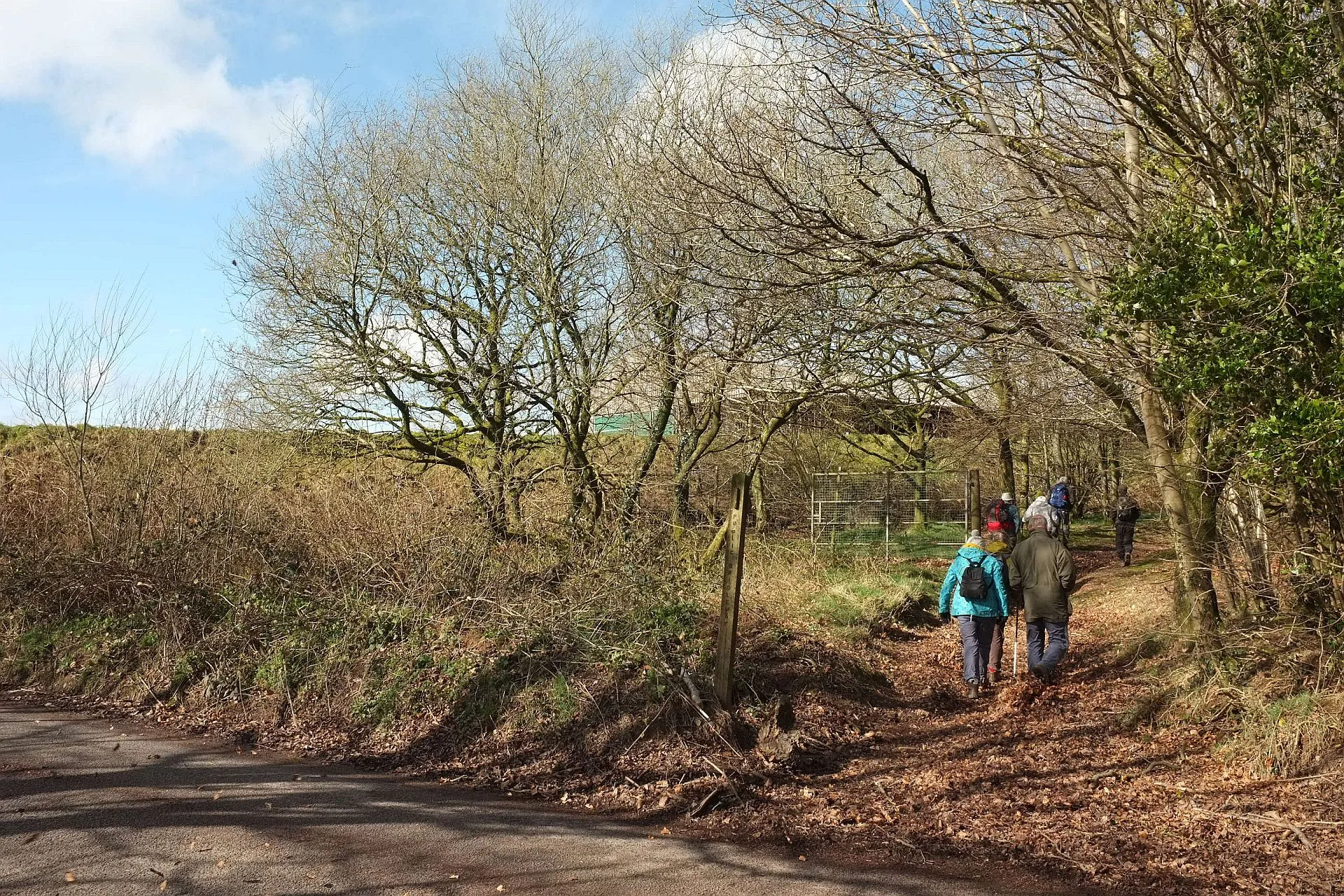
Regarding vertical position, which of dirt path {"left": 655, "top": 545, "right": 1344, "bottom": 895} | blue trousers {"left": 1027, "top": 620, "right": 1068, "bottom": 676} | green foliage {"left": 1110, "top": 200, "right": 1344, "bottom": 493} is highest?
green foliage {"left": 1110, "top": 200, "right": 1344, "bottom": 493}

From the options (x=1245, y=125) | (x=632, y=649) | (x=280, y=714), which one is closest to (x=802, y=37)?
(x=1245, y=125)

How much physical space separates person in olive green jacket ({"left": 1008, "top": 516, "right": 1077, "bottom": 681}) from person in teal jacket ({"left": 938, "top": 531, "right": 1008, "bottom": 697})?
0.38 meters

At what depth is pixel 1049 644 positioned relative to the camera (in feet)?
31.9

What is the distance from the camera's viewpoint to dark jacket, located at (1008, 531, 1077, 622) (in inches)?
379

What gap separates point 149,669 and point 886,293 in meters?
8.81

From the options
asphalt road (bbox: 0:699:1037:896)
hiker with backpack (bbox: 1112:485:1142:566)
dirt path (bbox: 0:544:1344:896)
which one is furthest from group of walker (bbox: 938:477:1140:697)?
hiker with backpack (bbox: 1112:485:1142:566)

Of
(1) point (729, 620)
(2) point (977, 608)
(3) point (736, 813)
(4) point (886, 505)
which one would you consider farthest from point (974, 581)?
(4) point (886, 505)

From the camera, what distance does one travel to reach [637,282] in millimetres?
14594

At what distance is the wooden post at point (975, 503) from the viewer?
18.5 metres

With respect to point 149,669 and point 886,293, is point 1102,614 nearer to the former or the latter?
point 886,293

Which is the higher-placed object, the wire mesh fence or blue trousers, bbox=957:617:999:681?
the wire mesh fence

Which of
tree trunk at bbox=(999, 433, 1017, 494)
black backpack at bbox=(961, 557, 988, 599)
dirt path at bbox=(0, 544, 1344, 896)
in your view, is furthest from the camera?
tree trunk at bbox=(999, 433, 1017, 494)

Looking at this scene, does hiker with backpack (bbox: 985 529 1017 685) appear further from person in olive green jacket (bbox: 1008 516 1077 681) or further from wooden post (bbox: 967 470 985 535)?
wooden post (bbox: 967 470 985 535)

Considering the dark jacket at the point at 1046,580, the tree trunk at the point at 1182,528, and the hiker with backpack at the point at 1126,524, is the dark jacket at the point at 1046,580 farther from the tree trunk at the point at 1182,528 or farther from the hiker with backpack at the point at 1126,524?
the hiker with backpack at the point at 1126,524
